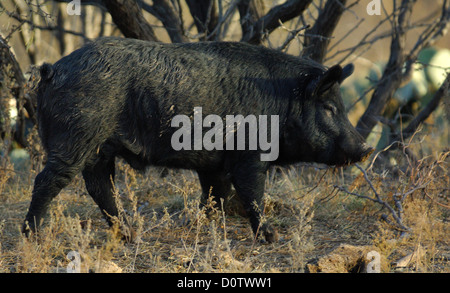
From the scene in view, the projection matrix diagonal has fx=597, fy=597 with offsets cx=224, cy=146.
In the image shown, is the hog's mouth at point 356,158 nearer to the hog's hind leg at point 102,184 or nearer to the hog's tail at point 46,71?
the hog's hind leg at point 102,184

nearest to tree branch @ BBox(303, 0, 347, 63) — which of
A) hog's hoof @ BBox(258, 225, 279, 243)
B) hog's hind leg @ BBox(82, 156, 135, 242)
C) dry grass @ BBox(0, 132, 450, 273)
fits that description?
dry grass @ BBox(0, 132, 450, 273)

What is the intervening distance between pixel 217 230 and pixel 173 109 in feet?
4.42

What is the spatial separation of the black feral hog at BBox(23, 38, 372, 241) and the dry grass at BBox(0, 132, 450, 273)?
30 cm

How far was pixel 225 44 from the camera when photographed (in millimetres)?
5211

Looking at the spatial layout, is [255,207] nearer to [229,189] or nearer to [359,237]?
[229,189]

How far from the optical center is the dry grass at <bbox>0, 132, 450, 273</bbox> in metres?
4.20

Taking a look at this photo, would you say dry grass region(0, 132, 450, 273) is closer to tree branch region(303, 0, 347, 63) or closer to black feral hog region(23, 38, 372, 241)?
black feral hog region(23, 38, 372, 241)

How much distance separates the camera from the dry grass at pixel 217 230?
13.8 ft

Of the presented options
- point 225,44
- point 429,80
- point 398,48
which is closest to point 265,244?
point 225,44

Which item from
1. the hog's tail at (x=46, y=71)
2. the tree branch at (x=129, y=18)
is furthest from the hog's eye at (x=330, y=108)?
the tree branch at (x=129, y=18)

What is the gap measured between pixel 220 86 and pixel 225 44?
0.45m

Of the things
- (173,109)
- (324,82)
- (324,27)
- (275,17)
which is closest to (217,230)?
(173,109)

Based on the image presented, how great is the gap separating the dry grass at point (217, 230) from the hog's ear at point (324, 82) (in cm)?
85

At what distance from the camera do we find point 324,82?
201 inches
